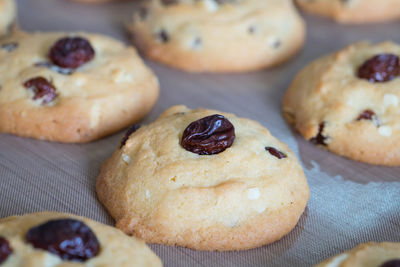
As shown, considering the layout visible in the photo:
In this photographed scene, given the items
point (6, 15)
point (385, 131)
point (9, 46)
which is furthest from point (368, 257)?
point (6, 15)

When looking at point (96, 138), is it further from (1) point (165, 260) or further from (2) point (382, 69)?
(2) point (382, 69)

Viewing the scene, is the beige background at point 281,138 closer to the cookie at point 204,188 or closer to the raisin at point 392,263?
the cookie at point 204,188

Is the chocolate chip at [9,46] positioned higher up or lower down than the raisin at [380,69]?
lower down

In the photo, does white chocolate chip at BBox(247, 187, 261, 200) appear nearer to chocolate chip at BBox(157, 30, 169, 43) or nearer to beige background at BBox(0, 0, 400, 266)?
beige background at BBox(0, 0, 400, 266)

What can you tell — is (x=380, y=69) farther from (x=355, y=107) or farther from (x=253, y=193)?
(x=253, y=193)

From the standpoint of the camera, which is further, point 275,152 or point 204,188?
point 275,152

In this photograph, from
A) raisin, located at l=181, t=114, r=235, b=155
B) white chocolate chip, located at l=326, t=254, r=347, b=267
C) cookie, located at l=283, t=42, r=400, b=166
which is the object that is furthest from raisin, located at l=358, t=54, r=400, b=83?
white chocolate chip, located at l=326, t=254, r=347, b=267

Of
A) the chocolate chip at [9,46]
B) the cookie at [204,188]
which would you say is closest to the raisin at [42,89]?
the chocolate chip at [9,46]
